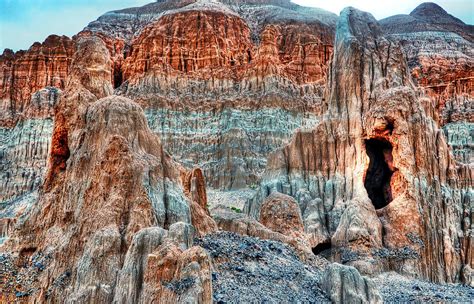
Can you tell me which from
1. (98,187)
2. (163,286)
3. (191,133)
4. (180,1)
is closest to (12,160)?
(191,133)

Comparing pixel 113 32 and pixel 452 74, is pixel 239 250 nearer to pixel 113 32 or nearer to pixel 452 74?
pixel 452 74

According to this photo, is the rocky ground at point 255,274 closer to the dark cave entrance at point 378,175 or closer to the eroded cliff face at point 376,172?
the eroded cliff face at point 376,172

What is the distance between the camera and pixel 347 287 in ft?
93.0

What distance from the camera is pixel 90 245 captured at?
27391 millimetres

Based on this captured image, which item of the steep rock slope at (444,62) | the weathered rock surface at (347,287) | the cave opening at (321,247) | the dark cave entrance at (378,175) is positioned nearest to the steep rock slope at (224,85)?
the steep rock slope at (444,62)

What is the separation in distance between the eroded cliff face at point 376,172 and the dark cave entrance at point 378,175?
2.9 inches

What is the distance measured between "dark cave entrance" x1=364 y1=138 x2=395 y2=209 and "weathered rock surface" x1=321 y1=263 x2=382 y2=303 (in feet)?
90.7

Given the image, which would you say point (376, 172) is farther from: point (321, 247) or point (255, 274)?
point (255, 274)

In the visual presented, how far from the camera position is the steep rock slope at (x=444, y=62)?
315 feet

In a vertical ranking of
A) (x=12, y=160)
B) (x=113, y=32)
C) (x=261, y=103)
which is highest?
(x=113, y=32)

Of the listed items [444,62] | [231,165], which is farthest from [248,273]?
[444,62]

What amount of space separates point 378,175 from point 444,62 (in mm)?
70257

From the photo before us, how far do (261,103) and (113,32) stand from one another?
4385 cm

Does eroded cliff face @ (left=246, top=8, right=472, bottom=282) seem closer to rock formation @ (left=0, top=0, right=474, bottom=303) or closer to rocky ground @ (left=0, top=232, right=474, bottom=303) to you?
rock formation @ (left=0, top=0, right=474, bottom=303)
